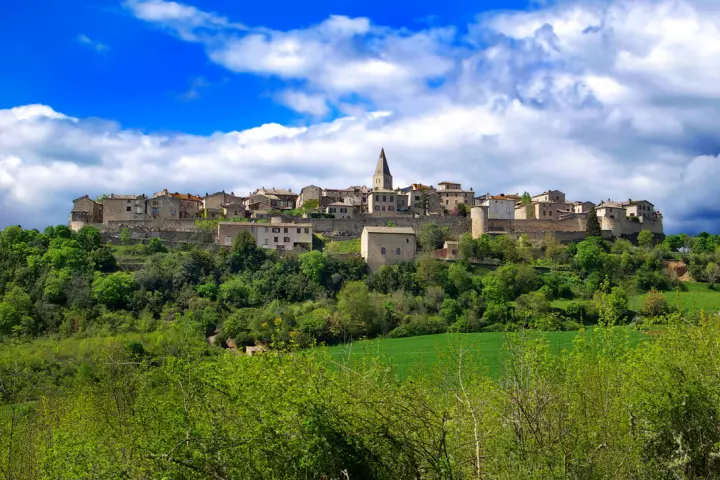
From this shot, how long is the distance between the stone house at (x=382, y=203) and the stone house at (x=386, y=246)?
13518 millimetres

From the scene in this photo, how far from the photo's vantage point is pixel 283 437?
12.6 metres

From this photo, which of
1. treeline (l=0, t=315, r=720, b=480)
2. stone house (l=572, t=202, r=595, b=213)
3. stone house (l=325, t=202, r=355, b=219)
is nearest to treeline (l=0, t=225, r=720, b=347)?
stone house (l=325, t=202, r=355, b=219)

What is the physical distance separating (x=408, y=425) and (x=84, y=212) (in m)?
62.1

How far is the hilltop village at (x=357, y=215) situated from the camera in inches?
2490

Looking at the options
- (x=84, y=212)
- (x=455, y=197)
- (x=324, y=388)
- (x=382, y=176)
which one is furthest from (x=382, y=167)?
(x=324, y=388)

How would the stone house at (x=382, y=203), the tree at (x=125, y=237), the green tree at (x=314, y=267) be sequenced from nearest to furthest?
1. the green tree at (x=314, y=267)
2. the tree at (x=125, y=237)
3. the stone house at (x=382, y=203)

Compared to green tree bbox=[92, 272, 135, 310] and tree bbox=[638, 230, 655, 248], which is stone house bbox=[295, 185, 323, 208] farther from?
tree bbox=[638, 230, 655, 248]

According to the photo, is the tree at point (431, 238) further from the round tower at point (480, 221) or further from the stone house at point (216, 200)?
the stone house at point (216, 200)

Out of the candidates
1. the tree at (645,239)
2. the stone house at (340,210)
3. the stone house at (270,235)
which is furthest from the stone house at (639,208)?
the stone house at (270,235)

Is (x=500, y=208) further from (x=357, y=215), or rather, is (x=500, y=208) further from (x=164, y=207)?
(x=164, y=207)

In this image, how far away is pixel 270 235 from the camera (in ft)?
207

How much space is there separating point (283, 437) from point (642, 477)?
6722 mm

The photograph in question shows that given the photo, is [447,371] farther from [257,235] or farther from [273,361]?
[257,235]

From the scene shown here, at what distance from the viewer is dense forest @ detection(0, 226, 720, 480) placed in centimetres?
1262
